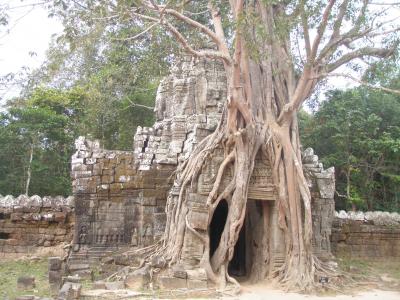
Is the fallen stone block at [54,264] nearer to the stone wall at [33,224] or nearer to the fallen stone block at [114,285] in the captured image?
the fallen stone block at [114,285]

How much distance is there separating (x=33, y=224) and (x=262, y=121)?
221 inches

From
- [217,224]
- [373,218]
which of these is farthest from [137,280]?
[373,218]

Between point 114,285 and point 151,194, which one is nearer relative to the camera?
point 114,285

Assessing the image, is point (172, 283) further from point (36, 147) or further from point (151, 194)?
point (36, 147)

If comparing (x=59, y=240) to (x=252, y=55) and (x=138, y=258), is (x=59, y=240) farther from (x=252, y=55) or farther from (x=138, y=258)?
(x=252, y=55)

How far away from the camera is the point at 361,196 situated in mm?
15938

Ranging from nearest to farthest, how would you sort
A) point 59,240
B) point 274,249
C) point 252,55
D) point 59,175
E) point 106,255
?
point 252,55 < point 274,249 < point 106,255 < point 59,240 < point 59,175

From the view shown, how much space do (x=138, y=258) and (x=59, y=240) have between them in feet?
9.36

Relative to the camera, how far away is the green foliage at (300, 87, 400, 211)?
50.8 ft

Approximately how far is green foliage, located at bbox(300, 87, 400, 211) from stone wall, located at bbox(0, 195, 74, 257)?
28.2 ft

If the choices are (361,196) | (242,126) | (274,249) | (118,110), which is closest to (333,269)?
(274,249)

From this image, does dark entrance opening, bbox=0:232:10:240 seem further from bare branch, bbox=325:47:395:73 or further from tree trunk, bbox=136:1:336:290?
bare branch, bbox=325:47:395:73

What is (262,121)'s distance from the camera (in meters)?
9.40

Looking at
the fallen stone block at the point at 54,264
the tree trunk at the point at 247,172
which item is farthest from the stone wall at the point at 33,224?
the tree trunk at the point at 247,172
